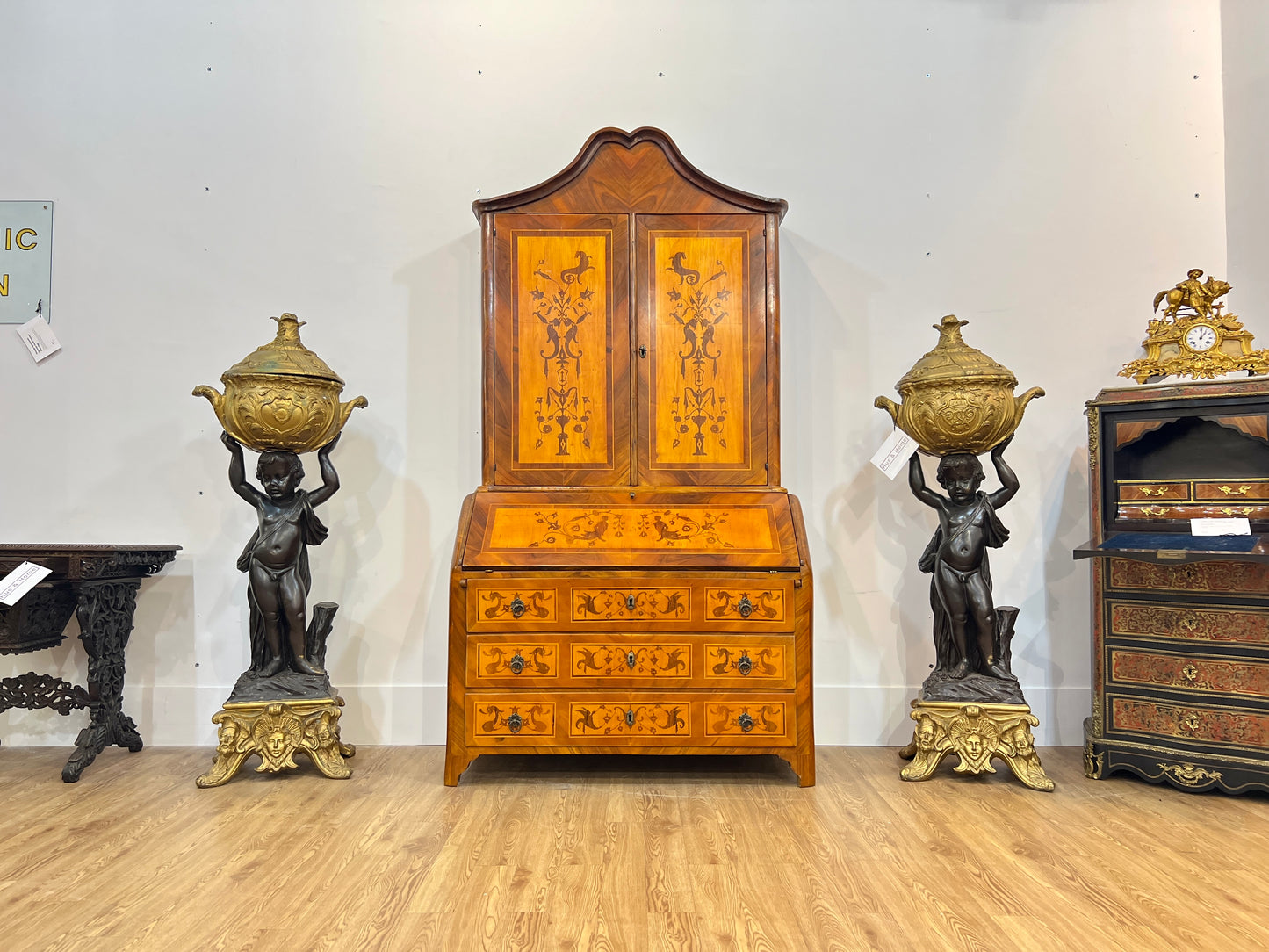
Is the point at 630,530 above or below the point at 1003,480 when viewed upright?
below

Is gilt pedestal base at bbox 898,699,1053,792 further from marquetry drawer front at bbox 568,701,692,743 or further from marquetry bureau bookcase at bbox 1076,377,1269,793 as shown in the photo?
marquetry drawer front at bbox 568,701,692,743

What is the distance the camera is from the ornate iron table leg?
10.5 feet

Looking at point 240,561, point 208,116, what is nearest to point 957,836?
point 240,561

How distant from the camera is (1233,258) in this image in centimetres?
368

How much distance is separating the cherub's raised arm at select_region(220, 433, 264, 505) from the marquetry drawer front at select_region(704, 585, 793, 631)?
1.79m

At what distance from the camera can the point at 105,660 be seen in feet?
10.8

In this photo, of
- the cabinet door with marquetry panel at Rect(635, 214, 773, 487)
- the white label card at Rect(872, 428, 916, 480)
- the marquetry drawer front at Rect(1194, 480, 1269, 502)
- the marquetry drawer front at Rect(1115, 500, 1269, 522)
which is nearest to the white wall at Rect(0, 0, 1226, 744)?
the white label card at Rect(872, 428, 916, 480)

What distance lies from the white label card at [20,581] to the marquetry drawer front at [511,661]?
168cm

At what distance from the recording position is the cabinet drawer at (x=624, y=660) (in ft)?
9.65

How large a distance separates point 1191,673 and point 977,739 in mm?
794

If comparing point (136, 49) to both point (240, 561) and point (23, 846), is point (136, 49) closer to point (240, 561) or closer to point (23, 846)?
point (240, 561)

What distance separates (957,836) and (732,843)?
706mm

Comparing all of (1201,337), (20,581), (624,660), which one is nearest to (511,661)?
(624,660)

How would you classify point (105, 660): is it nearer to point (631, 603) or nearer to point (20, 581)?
point (20, 581)
